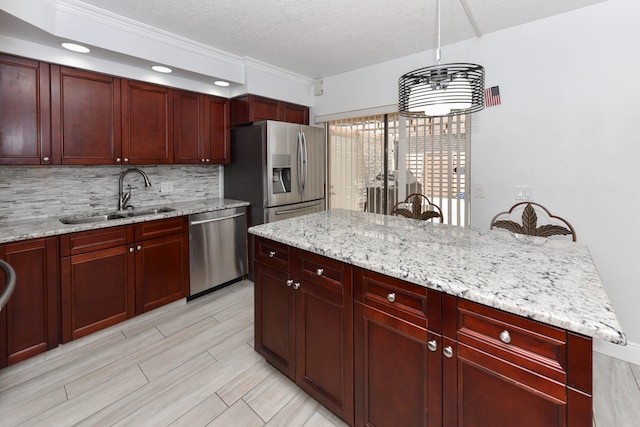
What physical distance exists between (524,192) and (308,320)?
7.41 ft

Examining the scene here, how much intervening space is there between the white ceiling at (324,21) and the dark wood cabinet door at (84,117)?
452 millimetres

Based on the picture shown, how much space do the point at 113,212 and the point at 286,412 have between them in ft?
8.22

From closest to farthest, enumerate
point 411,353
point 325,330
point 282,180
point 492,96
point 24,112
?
point 411,353, point 325,330, point 24,112, point 492,96, point 282,180

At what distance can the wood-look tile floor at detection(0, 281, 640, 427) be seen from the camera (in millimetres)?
1688

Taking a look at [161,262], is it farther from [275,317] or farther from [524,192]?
[524,192]

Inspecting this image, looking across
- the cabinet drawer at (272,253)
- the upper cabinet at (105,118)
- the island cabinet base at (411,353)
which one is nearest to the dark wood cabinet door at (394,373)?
the island cabinet base at (411,353)

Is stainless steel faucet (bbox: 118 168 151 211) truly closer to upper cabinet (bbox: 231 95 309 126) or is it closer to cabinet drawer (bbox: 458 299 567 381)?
upper cabinet (bbox: 231 95 309 126)

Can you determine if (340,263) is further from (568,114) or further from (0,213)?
(0,213)

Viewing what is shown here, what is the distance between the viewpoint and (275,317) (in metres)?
1.93

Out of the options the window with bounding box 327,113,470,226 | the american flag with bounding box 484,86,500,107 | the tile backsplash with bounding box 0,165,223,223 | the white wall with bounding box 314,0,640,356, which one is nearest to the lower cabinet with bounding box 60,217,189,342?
the tile backsplash with bounding box 0,165,223,223

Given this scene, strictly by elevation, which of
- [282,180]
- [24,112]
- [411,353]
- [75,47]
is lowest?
[411,353]

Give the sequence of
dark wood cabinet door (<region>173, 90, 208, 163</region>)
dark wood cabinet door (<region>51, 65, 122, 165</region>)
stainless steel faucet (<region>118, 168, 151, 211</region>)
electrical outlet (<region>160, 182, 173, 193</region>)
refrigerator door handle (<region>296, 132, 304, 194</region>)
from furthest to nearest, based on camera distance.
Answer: refrigerator door handle (<region>296, 132, 304, 194</region>)
electrical outlet (<region>160, 182, 173, 193</region>)
dark wood cabinet door (<region>173, 90, 208, 163</region>)
stainless steel faucet (<region>118, 168, 151, 211</region>)
dark wood cabinet door (<region>51, 65, 122, 165</region>)

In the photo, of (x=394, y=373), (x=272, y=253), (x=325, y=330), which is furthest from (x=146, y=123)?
(x=394, y=373)

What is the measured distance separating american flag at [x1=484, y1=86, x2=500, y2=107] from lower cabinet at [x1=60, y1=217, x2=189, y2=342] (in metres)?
3.10
